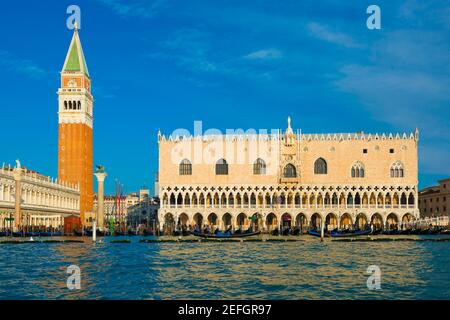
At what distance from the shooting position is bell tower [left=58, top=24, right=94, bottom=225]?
7594 centimetres

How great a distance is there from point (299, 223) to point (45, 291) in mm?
47264

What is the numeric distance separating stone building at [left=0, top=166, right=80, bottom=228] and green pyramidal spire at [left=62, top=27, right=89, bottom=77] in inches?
606

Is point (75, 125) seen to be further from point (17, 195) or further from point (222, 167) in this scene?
point (222, 167)

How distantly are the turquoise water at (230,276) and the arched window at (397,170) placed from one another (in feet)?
105

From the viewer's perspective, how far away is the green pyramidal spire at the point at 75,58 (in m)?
78.8

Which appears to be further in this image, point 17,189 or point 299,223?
point 299,223

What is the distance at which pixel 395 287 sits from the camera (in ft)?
53.6

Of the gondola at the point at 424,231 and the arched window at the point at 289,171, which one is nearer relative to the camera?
the gondola at the point at 424,231

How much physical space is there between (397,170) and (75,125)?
40331 mm

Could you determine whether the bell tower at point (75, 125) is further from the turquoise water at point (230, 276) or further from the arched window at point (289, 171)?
the turquoise water at point (230, 276)

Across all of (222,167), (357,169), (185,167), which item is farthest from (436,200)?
(185,167)

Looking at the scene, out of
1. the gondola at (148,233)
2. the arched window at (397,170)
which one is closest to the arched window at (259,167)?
the gondola at (148,233)
